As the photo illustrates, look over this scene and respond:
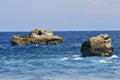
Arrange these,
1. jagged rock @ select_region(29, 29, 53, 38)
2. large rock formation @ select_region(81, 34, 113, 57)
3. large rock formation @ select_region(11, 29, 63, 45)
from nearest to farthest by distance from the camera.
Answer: large rock formation @ select_region(81, 34, 113, 57) < jagged rock @ select_region(29, 29, 53, 38) < large rock formation @ select_region(11, 29, 63, 45)

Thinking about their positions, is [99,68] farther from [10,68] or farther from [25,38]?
[25,38]

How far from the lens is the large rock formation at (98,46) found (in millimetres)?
59812

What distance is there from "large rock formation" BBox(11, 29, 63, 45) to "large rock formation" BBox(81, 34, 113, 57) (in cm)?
4642

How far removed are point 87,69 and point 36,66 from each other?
7.16 metres

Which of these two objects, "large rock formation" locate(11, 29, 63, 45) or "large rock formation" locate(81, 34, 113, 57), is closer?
"large rock formation" locate(81, 34, 113, 57)

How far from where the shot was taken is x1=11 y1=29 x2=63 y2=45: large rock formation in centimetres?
10806

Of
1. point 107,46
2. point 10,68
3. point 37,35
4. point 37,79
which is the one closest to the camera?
point 37,79

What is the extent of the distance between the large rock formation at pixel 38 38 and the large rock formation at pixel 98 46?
46.4 meters

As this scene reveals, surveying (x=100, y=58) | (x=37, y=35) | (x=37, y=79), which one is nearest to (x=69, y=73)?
(x=37, y=79)

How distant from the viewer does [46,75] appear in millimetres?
42969

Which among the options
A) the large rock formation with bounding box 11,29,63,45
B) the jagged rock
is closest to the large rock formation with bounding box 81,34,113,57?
the jagged rock

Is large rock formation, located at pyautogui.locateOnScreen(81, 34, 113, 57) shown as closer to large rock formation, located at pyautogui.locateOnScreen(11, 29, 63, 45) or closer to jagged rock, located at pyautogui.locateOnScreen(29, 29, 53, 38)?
jagged rock, located at pyautogui.locateOnScreen(29, 29, 53, 38)

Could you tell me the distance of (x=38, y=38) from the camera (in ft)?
362

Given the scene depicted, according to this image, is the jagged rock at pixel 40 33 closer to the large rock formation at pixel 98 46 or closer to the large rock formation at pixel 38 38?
the large rock formation at pixel 38 38
